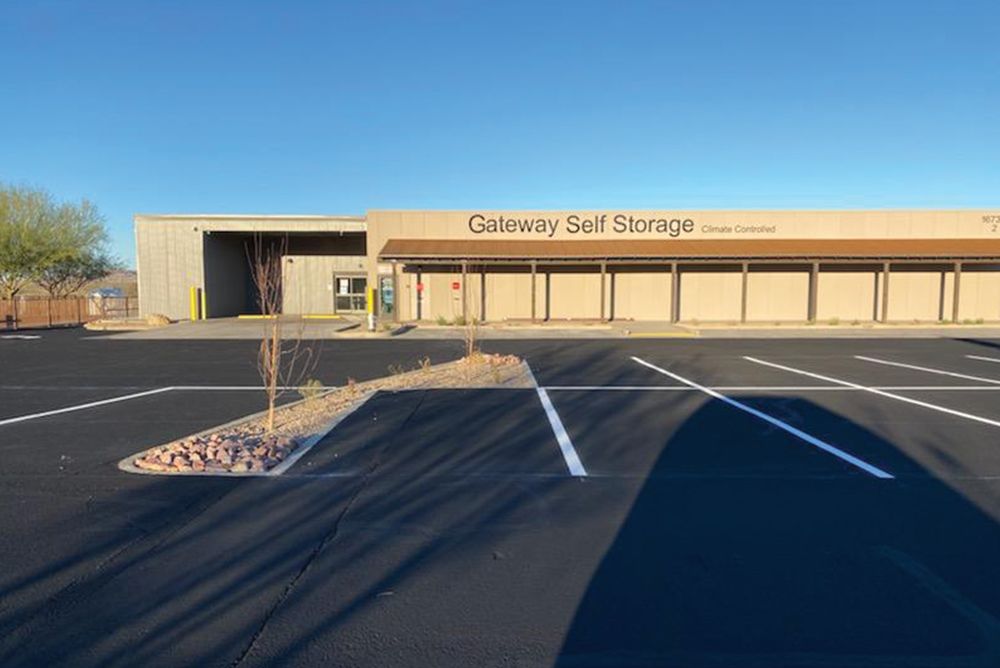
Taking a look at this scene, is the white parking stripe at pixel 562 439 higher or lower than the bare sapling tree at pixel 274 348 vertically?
lower

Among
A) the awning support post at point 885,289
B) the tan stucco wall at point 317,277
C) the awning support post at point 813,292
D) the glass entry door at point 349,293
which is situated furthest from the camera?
the glass entry door at point 349,293

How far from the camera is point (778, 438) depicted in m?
7.76

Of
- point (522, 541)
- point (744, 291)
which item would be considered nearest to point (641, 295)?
point (744, 291)

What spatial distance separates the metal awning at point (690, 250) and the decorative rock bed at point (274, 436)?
1659 cm

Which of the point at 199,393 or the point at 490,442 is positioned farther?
the point at 199,393

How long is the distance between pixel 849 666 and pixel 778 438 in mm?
5025

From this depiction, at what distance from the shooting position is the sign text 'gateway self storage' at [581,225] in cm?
3162

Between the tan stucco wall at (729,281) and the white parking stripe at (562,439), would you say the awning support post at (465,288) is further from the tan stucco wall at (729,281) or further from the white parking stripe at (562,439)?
the white parking stripe at (562,439)

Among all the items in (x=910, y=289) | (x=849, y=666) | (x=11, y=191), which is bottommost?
(x=849, y=666)

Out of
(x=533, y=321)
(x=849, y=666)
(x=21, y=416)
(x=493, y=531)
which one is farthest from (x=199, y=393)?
(x=533, y=321)

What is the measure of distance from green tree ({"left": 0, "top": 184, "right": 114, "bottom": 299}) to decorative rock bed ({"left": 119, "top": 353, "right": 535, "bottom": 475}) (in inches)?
1252

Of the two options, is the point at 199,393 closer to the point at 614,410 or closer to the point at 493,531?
the point at 614,410

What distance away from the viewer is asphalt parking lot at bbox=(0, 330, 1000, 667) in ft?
10.8

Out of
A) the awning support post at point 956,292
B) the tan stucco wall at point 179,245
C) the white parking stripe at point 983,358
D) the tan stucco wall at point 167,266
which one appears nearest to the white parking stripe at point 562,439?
the white parking stripe at point 983,358
